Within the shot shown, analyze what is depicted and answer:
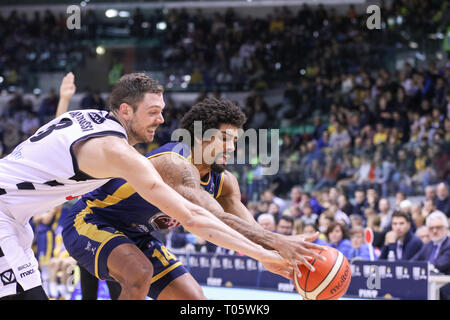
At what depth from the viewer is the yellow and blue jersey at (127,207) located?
4.13 metres

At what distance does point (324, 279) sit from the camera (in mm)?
3578

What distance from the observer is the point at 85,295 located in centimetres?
493

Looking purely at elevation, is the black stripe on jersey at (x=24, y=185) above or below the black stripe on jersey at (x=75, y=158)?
below

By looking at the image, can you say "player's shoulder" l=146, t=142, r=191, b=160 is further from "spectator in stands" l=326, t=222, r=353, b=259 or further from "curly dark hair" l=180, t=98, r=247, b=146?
"spectator in stands" l=326, t=222, r=353, b=259

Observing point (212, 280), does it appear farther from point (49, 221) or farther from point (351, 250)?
point (49, 221)

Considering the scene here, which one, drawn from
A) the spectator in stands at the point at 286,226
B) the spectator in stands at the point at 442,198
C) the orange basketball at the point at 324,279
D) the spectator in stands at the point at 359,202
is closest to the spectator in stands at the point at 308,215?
the spectator in stands at the point at 359,202

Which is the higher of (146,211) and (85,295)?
(146,211)

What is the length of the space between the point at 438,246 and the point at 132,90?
5.16 meters

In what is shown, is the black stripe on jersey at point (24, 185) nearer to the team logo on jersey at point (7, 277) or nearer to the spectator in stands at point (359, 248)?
the team logo on jersey at point (7, 277)

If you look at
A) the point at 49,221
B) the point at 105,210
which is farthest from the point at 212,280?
the point at 105,210

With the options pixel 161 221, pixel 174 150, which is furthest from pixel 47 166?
pixel 161 221

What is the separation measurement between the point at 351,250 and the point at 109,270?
495 cm

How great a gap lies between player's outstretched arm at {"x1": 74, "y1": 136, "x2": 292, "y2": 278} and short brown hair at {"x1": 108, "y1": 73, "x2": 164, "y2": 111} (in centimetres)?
49

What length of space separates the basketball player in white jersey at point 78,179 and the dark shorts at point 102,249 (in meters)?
0.52
